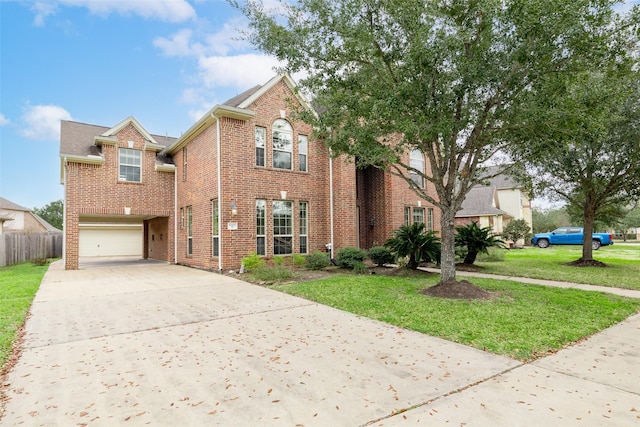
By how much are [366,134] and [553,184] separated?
35.3 ft

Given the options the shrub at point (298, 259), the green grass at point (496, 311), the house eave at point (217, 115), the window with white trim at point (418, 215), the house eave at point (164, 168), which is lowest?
the green grass at point (496, 311)

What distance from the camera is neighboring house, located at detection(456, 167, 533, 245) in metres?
27.3

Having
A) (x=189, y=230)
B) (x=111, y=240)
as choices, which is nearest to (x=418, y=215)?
(x=189, y=230)

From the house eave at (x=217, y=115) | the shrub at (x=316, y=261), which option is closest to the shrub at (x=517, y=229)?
the shrub at (x=316, y=261)

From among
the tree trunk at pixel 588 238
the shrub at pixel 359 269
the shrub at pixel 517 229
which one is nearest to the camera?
the shrub at pixel 359 269

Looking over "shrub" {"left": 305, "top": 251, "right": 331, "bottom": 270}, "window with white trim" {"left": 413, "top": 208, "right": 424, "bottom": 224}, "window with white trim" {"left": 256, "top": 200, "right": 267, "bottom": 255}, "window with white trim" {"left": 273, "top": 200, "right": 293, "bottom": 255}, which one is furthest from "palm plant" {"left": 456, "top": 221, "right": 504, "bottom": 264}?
"window with white trim" {"left": 256, "top": 200, "right": 267, "bottom": 255}

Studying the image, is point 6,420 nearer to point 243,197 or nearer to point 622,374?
point 622,374

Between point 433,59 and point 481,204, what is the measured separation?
24030 millimetres

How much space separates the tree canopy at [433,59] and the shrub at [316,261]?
191 inches

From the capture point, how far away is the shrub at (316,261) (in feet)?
39.2

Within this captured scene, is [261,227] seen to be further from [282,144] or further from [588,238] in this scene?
[588,238]

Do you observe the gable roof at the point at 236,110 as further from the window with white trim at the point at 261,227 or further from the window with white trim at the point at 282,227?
the window with white trim at the point at 282,227

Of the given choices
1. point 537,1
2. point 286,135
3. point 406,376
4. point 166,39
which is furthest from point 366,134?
point 166,39

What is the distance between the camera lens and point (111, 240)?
76.5 ft
